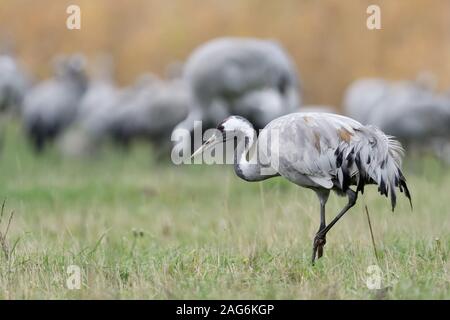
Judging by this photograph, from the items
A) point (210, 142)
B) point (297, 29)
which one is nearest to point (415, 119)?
point (297, 29)

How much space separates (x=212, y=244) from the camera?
5.27m

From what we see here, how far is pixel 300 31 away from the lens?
49.1ft

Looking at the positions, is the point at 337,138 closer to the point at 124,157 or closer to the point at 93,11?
the point at 124,157

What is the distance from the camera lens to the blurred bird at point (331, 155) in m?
4.43

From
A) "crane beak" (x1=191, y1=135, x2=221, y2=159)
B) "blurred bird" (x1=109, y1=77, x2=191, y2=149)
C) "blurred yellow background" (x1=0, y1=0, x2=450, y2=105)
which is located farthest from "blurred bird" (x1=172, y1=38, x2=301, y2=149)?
"blurred yellow background" (x1=0, y1=0, x2=450, y2=105)

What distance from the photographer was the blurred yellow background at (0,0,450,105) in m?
14.9

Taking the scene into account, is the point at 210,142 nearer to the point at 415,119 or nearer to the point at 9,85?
the point at 415,119

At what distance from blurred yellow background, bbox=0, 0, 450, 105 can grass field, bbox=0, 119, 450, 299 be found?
6111mm

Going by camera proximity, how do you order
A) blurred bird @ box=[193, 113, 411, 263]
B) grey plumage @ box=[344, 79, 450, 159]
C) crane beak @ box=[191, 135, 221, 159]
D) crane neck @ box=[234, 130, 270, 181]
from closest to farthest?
blurred bird @ box=[193, 113, 411, 263] < crane neck @ box=[234, 130, 270, 181] < crane beak @ box=[191, 135, 221, 159] < grey plumage @ box=[344, 79, 450, 159]

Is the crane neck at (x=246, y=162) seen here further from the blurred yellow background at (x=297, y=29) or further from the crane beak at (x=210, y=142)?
the blurred yellow background at (x=297, y=29)

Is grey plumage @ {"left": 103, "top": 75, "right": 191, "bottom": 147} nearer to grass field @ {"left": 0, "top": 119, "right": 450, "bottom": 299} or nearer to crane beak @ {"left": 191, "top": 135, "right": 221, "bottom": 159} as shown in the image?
grass field @ {"left": 0, "top": 119, "right": 450, "bottom": 299}

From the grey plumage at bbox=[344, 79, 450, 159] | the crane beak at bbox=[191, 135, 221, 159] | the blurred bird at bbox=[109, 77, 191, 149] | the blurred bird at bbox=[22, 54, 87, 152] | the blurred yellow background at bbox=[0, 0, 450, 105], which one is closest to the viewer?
the crane beak at bbox=[191, 135, 221, 159]

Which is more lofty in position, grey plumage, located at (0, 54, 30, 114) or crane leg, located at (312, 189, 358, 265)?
grey plumage, located at (0, 54, 30, 114)

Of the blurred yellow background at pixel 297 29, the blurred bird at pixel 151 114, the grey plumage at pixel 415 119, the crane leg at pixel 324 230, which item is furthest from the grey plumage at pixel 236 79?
the crane leg at pixel 324 230
